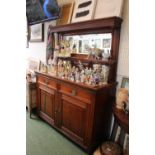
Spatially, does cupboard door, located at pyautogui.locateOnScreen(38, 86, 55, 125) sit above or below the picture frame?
below

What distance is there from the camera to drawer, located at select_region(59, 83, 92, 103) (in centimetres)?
201

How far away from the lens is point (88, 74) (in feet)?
7.18

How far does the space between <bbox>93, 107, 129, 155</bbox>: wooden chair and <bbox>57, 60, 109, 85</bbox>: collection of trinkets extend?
42 cm

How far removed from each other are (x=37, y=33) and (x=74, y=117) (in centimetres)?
218

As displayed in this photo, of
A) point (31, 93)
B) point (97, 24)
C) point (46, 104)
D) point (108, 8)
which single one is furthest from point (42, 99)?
point (108, 8)

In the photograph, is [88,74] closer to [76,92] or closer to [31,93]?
[76,92]

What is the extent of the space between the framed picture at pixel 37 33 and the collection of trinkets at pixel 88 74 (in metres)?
1.29

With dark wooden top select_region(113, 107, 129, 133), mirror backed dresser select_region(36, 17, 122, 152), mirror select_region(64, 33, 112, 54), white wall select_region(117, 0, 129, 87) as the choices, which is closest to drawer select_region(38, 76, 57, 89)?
mirror backed dresser select_region(36, 17, 122, 152)

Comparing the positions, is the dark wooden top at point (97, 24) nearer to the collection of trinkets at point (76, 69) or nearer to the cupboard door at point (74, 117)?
the collection of trinkets at point (76, 69)

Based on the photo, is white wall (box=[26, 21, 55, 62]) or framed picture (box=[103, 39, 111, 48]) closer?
framed picture (box=[103, 39, 111, 48])

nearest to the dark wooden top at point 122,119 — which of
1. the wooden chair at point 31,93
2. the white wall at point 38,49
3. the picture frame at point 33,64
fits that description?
the wooden chair at point 31,93

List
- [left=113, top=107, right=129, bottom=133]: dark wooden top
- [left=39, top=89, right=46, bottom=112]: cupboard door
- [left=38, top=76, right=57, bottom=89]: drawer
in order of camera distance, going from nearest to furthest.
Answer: [left=113, top=107, right=129, bottom=133]: dark wooden top < [left=38, top=76, right=57, bottom=89]: drawer < [left=39, top=89, right=46, bottom=112]: cupboard door

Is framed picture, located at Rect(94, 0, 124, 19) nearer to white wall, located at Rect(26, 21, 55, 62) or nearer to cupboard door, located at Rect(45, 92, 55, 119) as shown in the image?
white wall, located at Rect(26, 21, 55, 62)
